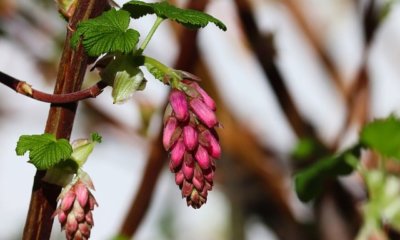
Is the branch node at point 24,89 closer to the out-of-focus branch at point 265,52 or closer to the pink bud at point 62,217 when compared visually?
the pink bud at point 62,217

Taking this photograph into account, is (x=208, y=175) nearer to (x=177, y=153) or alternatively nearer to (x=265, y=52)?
(x=177, y=153)

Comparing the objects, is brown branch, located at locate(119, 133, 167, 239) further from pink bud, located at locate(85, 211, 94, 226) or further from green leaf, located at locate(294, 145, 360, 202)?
pink bud, located at locate(85, 211, 94, 226)

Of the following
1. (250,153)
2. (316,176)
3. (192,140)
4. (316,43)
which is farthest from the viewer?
(316,43)

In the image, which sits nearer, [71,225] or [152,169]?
[71,225]

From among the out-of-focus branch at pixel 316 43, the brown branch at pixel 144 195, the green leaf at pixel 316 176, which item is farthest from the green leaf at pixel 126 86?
the out-of-focus branch at pixel 316 43

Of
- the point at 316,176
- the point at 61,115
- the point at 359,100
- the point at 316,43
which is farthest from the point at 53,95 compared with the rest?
the point at 316,43

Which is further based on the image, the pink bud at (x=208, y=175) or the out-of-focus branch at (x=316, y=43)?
the out-of-focus branch at (x=316, y=43)

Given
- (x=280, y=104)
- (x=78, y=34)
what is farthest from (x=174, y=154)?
(x=280, y=104)
